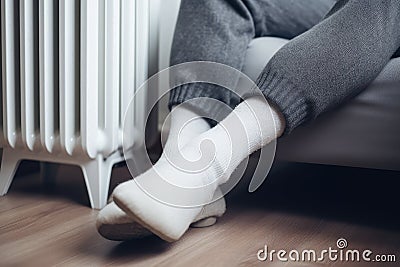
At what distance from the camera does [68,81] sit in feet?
3.39

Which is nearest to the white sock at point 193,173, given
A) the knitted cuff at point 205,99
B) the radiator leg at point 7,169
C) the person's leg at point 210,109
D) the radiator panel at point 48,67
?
the person's leg at point 210,109

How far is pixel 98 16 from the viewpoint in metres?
1.04

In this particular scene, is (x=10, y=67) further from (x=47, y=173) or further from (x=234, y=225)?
(x=234, y=225)

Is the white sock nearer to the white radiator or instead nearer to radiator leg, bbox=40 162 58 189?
the white radiator

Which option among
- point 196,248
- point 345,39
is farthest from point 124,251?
point 345,39

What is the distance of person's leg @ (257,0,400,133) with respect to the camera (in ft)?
2.93

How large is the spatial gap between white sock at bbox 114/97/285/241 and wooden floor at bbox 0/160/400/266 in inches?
2.5

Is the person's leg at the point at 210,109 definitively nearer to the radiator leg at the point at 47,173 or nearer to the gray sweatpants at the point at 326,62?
the gray sweatpants at the point at 326,62

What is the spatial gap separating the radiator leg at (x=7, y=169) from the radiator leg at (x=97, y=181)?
14 centimetres

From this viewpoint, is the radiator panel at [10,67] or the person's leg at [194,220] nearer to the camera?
the person's leg at [194,220]

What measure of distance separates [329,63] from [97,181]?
1.41ft

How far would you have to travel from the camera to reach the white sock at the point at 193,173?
77 cm

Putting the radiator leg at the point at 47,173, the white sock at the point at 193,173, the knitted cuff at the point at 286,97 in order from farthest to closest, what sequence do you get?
the radiator leg at the point at 47,173, the knitted cuff at the point at 286,97, the white sock at the point at 193,173

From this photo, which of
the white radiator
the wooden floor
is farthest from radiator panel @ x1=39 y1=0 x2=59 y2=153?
the wooden floor
